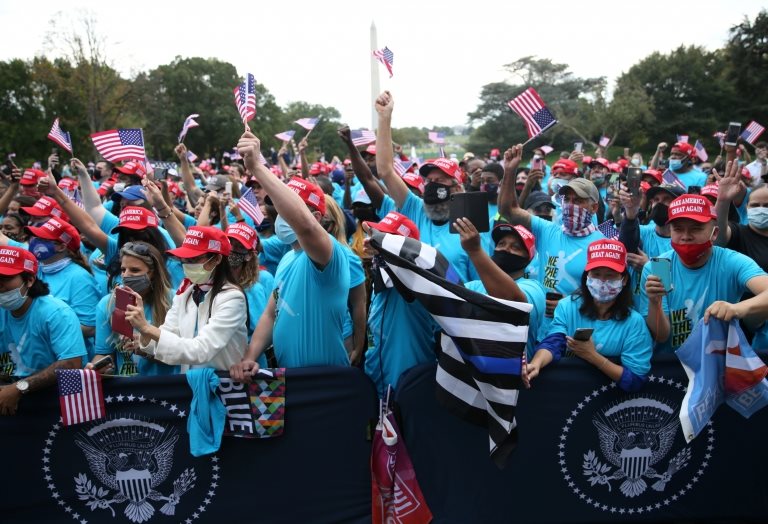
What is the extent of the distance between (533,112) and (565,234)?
1.87m

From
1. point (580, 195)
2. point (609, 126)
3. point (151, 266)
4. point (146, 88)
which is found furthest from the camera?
point (609, 126)

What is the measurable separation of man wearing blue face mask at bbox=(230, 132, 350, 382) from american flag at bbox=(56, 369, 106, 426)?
87cm

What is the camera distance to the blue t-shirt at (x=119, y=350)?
4.40 meters

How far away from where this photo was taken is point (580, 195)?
5.52 metres

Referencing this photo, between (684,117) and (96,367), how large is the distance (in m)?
63.2

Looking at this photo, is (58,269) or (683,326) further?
(58,269)

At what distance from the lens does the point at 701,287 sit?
445 centimetres

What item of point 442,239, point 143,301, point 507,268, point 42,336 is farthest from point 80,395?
point 442,239

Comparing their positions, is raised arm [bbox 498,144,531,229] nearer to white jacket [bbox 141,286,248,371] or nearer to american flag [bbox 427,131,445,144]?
white jacket [bbox 141,286,248,371]

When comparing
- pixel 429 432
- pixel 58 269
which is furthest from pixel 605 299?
pixel 58 269

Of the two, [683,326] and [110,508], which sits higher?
[683,326]

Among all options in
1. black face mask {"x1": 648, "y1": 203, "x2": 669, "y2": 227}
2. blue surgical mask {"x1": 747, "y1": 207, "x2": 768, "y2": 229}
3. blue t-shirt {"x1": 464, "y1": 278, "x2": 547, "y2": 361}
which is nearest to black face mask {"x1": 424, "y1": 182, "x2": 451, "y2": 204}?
blue t-shirt {"x1": 464, "y1": 278, "x2": 547, "y2": 361}

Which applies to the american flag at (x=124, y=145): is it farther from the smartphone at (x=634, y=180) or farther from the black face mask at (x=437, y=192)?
the smartphone at (x=634, y=180)

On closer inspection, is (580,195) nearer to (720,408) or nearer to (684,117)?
(720,408)
